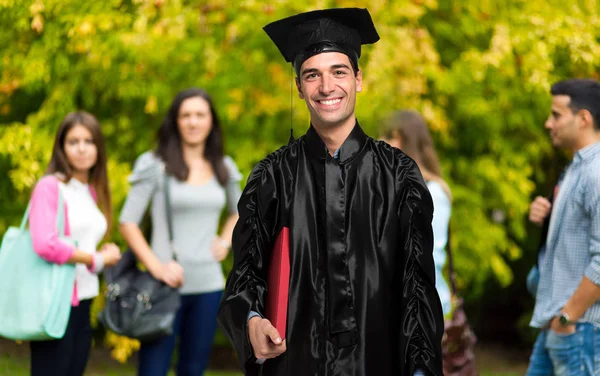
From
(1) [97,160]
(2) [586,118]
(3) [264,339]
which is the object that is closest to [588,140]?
(2) [586,118]

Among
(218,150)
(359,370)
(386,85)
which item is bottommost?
(359,370)

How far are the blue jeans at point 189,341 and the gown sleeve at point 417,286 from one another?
2.42 meters

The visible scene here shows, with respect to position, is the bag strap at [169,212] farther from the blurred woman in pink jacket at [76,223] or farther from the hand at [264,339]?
the hand at [264,339]

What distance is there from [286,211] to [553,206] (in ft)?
5.35

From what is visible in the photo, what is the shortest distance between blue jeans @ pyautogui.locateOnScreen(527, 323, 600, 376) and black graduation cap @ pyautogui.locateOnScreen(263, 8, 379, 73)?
160cm

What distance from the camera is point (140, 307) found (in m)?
4.84

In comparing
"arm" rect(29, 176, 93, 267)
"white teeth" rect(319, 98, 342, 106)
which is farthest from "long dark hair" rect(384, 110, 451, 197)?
"white teeth" rect(319, 98, 342, 106)

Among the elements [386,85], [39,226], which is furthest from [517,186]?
[39,226]

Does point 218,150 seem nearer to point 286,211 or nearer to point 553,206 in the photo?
point 553,206

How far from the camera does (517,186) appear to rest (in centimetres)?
806

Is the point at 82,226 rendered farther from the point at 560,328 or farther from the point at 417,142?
the point at 560,328

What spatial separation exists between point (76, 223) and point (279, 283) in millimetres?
2141

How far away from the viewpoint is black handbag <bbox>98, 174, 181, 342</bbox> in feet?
15.8

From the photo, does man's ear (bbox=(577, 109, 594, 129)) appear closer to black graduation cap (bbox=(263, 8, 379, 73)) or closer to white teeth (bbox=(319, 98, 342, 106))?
black graduation cap (bbox=(263, 8, 379, 73))
